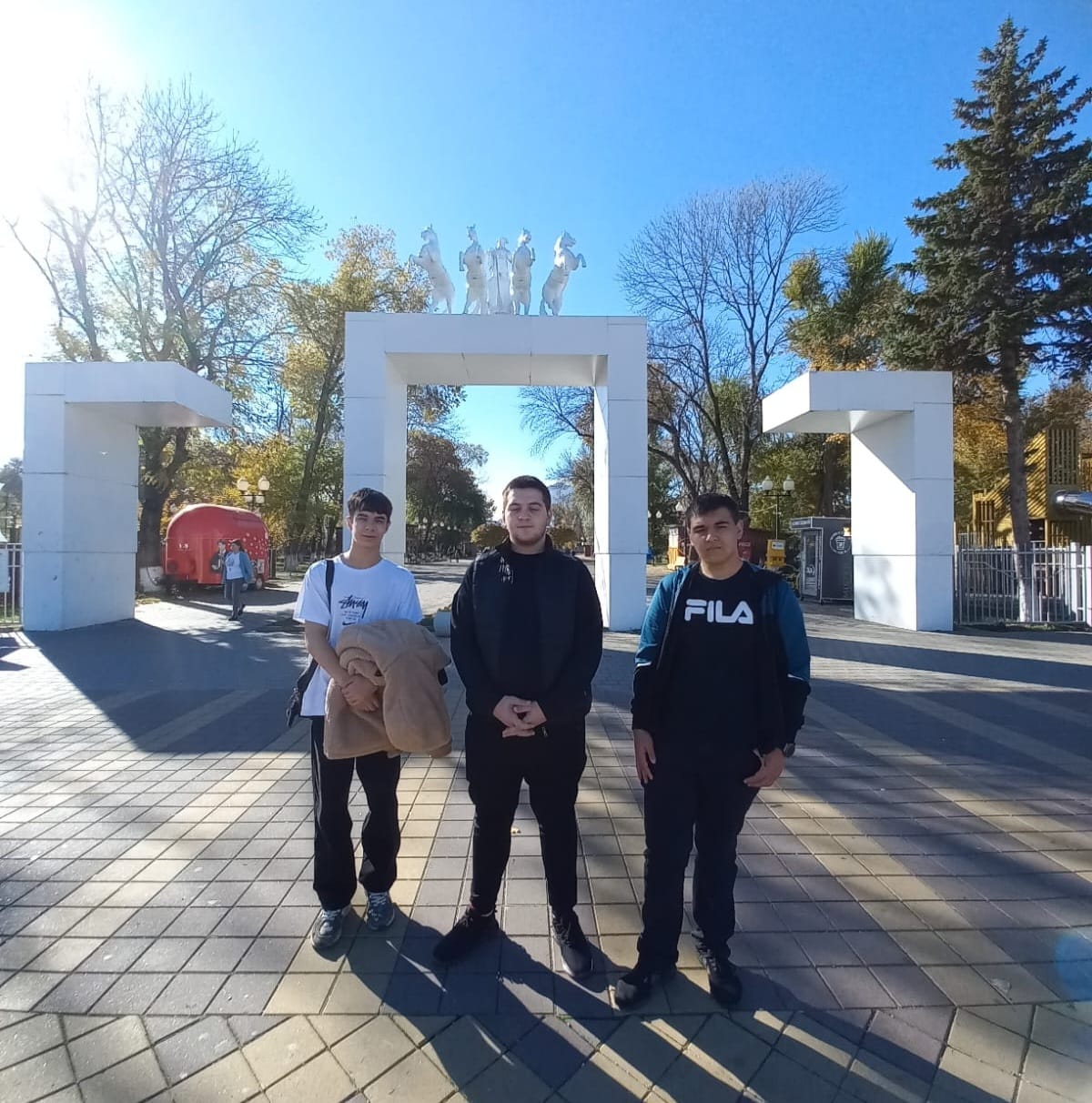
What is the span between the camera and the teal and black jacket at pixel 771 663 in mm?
2465

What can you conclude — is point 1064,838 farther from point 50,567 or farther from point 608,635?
point 50,567

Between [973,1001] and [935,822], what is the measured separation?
1823 millimetres

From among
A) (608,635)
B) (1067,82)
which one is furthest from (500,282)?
(1067,82)

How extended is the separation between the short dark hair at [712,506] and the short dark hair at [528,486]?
21.4 inches

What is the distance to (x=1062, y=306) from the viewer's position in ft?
52.3

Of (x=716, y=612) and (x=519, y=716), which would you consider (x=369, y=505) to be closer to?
(x=519, y=716)

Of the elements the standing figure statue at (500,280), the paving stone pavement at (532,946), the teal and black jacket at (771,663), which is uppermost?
the standing figure statue at (500,280)

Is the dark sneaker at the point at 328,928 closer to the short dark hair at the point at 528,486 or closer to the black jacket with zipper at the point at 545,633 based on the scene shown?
the black jacket with zipper at the point at 545,633

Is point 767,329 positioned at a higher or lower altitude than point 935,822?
higher

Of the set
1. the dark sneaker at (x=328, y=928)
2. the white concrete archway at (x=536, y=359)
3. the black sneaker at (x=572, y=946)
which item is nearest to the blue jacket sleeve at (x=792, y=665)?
the black sneaker at (x=572, y=946)

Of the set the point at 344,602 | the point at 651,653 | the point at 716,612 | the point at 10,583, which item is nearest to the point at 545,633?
the point at 651,653

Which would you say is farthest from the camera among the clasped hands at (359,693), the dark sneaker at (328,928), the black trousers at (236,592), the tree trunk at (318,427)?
the tree trunk at (318,427)

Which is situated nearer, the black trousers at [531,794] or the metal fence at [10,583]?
the black trousers at [531,794]

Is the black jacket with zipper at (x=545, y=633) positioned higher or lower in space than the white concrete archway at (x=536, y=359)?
lower
